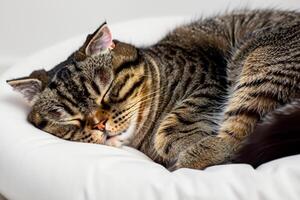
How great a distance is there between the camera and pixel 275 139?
124 cm

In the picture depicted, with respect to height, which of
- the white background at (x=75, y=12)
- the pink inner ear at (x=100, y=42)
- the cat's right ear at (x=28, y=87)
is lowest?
the white background at (x=75, y=12)

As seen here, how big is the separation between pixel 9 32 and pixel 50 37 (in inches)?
8.3

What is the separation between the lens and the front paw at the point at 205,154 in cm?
143

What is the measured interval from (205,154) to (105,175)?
0.34m

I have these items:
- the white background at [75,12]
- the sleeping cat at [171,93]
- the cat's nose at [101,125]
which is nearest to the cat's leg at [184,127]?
the sleeping cat at [171,93]

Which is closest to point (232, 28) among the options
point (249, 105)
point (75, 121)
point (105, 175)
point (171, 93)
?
point (171, 93)

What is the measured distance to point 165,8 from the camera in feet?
8.75

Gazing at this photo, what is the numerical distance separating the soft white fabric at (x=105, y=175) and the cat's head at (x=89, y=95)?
0.07 metres

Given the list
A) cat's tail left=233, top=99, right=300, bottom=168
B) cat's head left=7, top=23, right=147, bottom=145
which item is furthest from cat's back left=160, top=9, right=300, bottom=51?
cat's tail left=233, top=99, right=300, bottom=168

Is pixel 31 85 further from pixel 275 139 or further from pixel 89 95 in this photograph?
pixel 275 139

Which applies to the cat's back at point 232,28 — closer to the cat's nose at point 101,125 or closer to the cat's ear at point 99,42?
the cat's ear at point 99,42

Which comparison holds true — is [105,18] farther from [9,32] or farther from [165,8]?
[9,32]

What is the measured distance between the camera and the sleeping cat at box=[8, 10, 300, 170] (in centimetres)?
147

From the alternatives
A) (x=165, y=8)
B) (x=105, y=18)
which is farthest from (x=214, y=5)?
(x=105, y=18)
